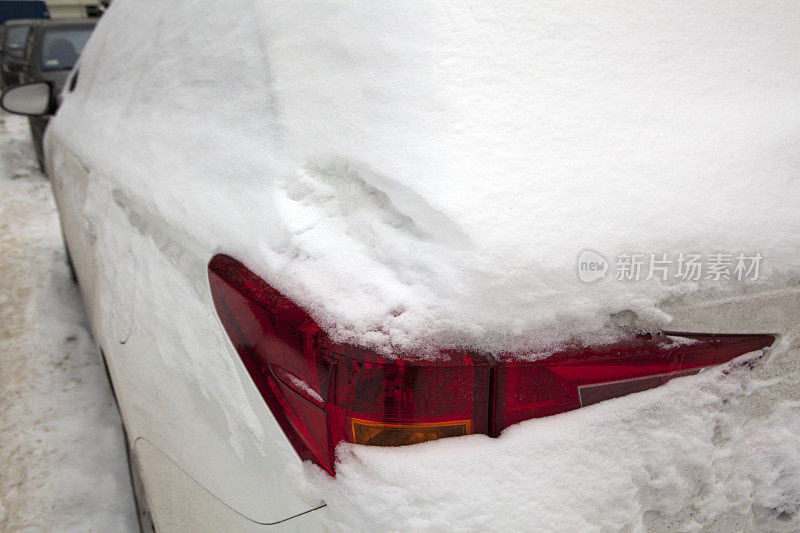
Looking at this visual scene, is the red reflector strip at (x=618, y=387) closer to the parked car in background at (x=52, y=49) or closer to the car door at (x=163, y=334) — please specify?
the car door at (x=163, y=334)

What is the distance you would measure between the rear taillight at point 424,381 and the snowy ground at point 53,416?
1.55m

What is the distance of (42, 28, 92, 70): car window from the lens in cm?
616

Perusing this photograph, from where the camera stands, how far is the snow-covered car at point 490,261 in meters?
0.75

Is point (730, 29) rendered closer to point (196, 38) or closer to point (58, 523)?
point (196, 38)

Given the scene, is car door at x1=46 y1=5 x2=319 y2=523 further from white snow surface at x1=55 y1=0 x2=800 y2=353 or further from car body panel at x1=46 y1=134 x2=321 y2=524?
white snow surface at x1=55 y1=0 x2=800 y2=353

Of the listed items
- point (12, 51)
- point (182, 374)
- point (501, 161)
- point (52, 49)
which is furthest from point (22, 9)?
point (501, 161)

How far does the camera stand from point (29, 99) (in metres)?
2.97

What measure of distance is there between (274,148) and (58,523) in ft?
5.74

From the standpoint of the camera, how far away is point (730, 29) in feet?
3.16

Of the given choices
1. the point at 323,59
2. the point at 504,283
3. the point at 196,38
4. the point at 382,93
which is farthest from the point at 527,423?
the point at 196,38

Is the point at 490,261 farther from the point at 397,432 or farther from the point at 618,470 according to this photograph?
the point at 618,470

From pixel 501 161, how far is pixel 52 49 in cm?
726

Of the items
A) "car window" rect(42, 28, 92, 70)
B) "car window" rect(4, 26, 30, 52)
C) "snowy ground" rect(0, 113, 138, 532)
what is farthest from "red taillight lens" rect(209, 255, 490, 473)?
"car window" rect(4, 26, 30, 52)

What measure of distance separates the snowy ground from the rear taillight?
1.55 meters
